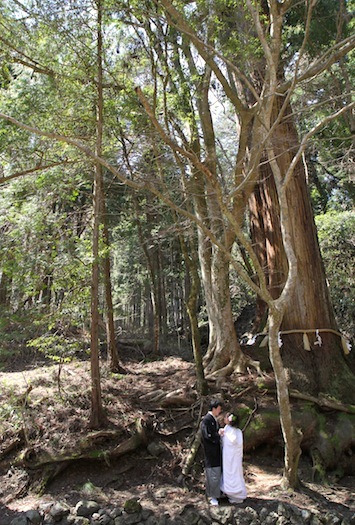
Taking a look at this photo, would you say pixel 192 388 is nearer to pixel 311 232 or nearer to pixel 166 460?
pixel 166 460

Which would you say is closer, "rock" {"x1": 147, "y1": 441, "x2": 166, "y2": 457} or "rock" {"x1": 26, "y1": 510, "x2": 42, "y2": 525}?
"rock" {"x1": 26, "y1": 510, "x2": 42, "y2": 525}

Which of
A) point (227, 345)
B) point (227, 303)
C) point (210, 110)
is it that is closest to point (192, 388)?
point (227, 345)

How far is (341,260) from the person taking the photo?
1122 centimetres

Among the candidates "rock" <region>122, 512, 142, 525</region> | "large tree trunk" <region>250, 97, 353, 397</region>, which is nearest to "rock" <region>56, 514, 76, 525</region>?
"rock" <region>122, 512, 142, 525</region>

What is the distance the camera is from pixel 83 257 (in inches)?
275

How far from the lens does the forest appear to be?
17.3 ft

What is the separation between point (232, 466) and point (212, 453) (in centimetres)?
30

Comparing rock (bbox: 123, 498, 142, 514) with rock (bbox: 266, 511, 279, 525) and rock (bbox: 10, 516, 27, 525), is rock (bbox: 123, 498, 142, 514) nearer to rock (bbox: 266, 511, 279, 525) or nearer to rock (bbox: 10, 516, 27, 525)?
rock (bbox: 10, 516, 27, 525)

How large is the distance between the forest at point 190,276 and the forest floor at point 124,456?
0.11ft

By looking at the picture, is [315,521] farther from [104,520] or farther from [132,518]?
[104,520]

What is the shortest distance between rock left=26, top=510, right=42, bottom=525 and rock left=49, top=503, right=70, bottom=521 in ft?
0.49

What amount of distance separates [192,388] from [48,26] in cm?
751

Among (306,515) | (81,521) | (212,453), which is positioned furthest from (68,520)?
(306,515)

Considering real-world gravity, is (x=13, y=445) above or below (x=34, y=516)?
above
